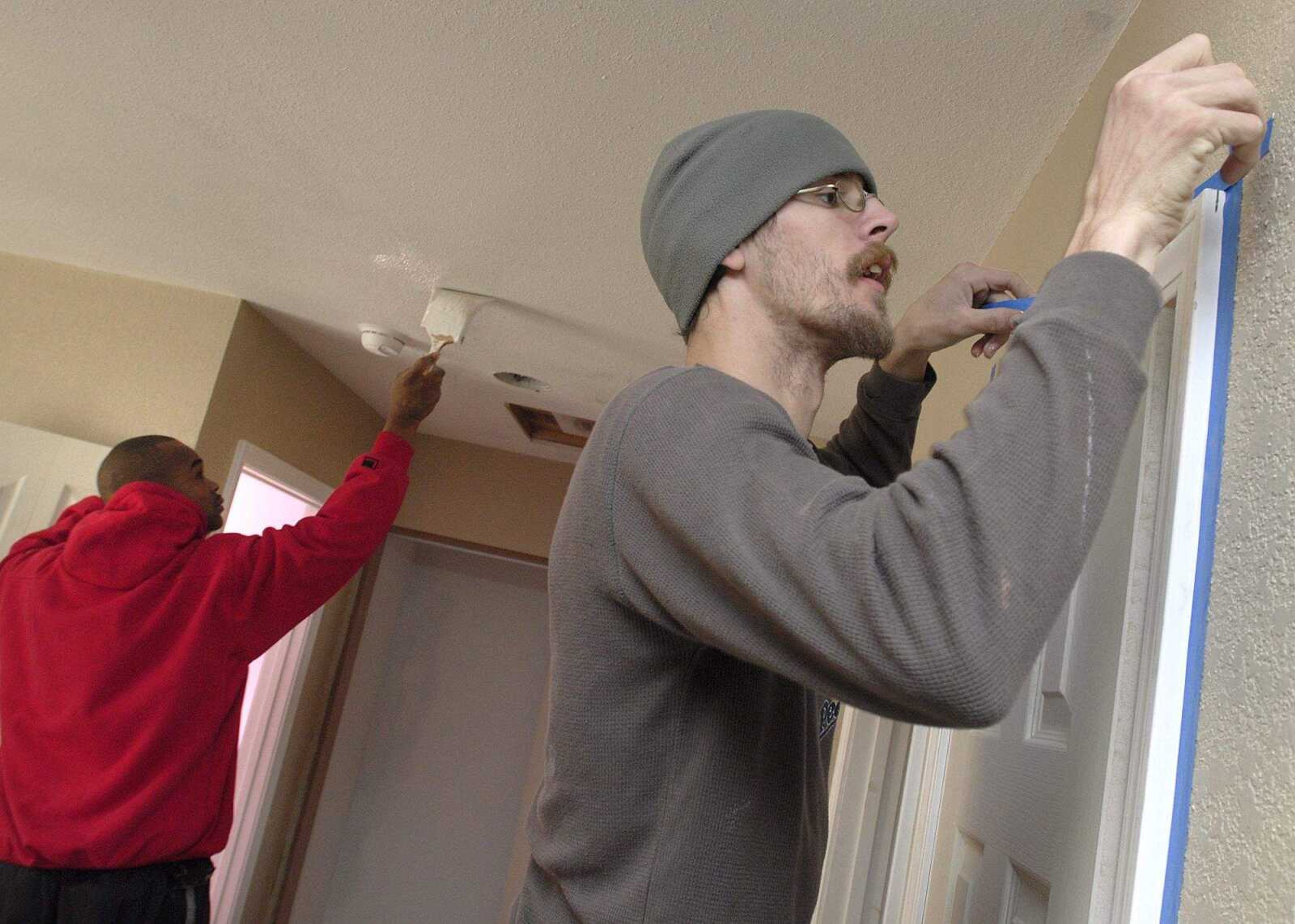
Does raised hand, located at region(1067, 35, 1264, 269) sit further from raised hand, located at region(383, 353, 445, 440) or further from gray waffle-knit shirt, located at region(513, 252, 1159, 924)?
raised hand, located at region(383, 353, 445, 440)

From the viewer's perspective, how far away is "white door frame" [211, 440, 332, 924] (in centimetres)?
385

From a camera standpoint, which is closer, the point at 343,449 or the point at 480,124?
the point at 480,124

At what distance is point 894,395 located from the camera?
110 cm

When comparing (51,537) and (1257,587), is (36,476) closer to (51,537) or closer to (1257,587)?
(51,537)

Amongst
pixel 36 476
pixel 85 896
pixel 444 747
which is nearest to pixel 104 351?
pixel 36 476

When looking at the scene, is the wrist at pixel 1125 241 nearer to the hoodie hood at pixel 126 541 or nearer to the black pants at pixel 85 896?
the hoodie hood at pixel 126 541

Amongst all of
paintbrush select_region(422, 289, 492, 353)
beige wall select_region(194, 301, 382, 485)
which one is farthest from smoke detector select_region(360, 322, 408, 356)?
paintbrush select_region(422, 289, 492, 353)

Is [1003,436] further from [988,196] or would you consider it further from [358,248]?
[358,248]

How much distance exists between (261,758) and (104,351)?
5.90 feet

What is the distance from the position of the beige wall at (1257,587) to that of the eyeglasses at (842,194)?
325mm

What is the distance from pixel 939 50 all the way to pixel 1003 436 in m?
1.03

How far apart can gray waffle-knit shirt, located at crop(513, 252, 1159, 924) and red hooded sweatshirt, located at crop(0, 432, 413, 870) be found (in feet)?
4.43

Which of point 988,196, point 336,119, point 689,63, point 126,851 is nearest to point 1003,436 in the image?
point 689,63

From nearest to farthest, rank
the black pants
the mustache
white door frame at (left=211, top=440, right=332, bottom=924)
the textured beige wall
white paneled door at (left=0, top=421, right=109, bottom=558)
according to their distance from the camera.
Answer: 1. the mustache
2. the black pants
3. white paneled door at (left=0, top=421, right=109, bottom=558)
4. the textured beige wall
5. white door frame at (left=211, top=440, right=332, bottom=924)
